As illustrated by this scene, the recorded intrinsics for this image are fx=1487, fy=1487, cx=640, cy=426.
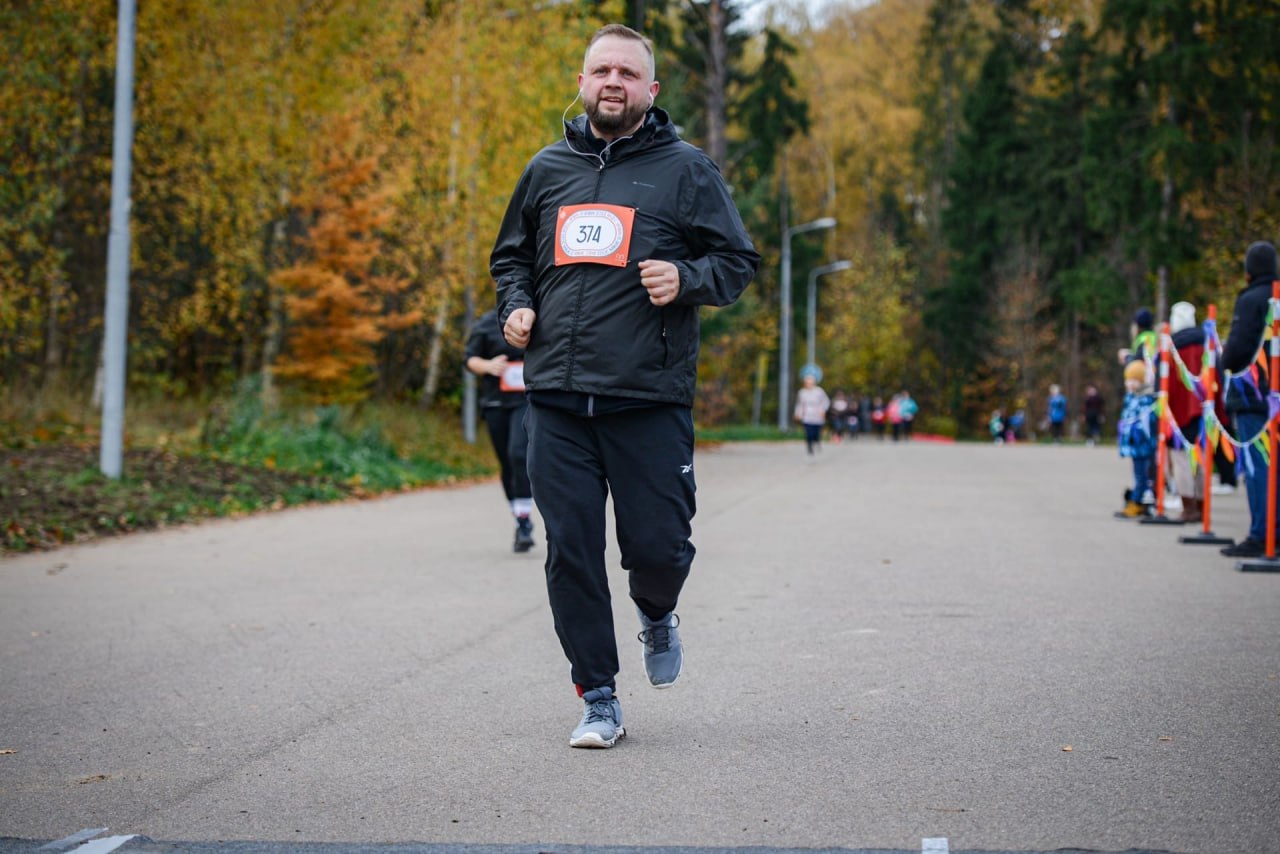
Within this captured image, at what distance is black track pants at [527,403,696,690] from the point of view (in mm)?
4742

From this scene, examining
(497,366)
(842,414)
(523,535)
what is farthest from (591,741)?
(842,414)

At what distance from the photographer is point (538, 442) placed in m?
4.80

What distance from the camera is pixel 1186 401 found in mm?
13125

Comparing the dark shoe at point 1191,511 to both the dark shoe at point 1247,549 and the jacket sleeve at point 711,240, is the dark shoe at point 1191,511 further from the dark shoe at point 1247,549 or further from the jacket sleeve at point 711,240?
the jacket sleeve at point 711,240

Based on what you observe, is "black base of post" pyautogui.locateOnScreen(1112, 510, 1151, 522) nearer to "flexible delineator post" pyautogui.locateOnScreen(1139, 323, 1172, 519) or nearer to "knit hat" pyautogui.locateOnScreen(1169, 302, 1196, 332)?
"flexible delineator post" pyautogui.locateOnScreen(1139, 323, 1172, 519)

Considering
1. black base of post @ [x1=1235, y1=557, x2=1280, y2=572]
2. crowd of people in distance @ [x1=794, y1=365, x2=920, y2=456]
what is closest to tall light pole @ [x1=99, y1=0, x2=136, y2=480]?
black base of post @ [x1=1235, y1=557, x2=1280, y2=572]

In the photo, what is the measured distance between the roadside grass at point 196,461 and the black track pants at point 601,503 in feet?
25.2

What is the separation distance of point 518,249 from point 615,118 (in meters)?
0.55

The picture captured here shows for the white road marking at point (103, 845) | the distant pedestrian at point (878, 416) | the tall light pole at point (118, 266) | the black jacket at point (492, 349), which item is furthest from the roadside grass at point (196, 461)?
the distant pedestrian at point (878, 416)

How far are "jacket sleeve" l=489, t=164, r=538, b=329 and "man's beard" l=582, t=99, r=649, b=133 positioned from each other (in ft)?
0.87

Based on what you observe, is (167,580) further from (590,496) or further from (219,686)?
(590,496)

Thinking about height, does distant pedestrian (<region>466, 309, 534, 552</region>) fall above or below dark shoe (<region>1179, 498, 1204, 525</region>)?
above

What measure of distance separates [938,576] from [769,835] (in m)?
5.91

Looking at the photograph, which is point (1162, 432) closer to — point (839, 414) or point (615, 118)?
point (615, 118)
